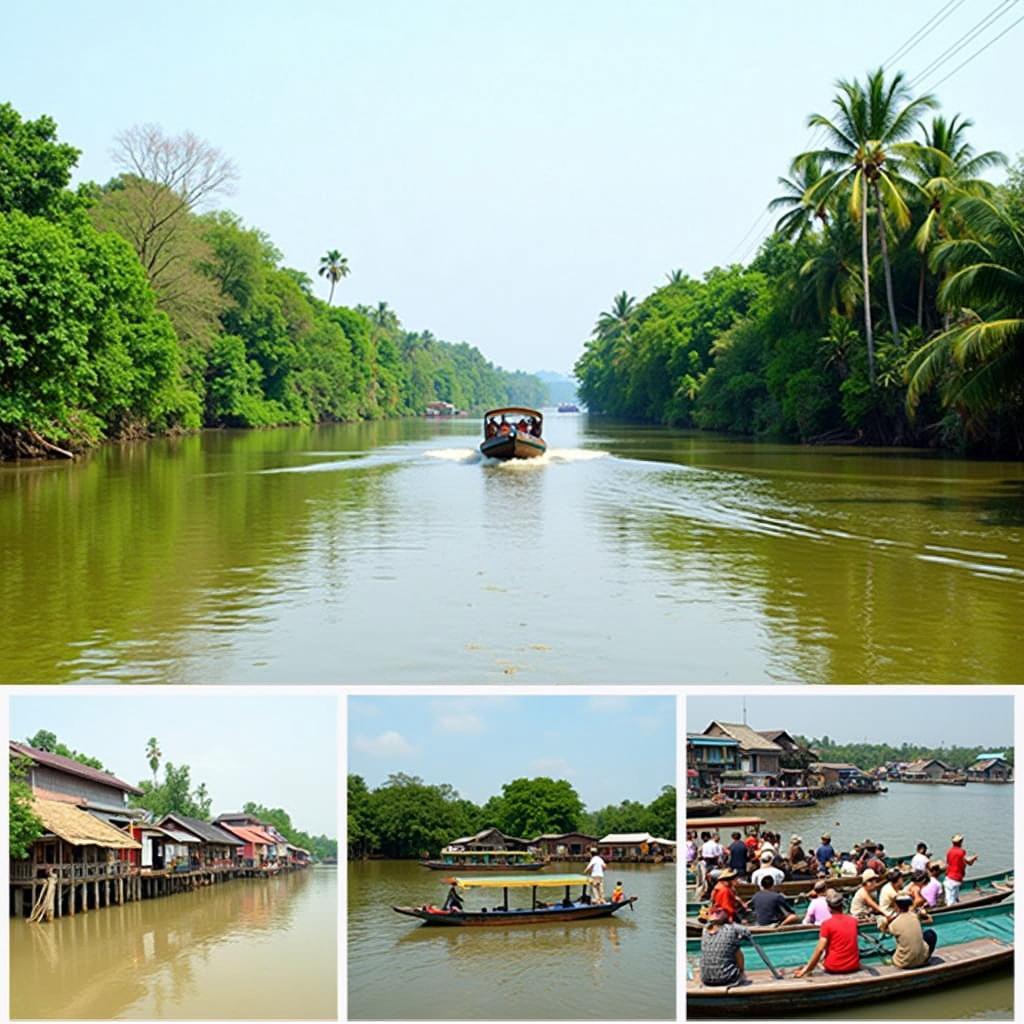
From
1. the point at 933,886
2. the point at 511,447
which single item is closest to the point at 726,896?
the point at 933,886

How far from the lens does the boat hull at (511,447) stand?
35562mm

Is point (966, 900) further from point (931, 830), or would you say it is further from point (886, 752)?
point (886, 752)

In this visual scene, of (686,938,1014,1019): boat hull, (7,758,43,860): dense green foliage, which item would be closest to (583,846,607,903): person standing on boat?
(686,938,1014,1019): boat hull

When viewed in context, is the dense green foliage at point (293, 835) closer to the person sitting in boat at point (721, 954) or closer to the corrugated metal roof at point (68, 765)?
the corrugated metal roof at point (68, 765)

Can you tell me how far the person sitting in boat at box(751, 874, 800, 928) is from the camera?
5.38 metres

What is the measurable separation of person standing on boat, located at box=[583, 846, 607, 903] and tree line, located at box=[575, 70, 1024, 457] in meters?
19.1

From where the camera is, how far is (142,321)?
40.9 metres

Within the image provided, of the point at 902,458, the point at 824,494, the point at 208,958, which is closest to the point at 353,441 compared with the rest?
the point at 902,458

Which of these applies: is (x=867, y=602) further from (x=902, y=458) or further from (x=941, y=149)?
(x=941, y=149)

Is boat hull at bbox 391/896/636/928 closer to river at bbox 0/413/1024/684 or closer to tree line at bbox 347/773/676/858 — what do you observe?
tree line at bbox 347/773/676/858

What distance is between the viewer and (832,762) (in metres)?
5.48

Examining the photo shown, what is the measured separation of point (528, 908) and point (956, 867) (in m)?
1.95

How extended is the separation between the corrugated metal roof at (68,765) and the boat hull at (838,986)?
8.15 ft

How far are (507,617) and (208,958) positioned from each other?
585cm
